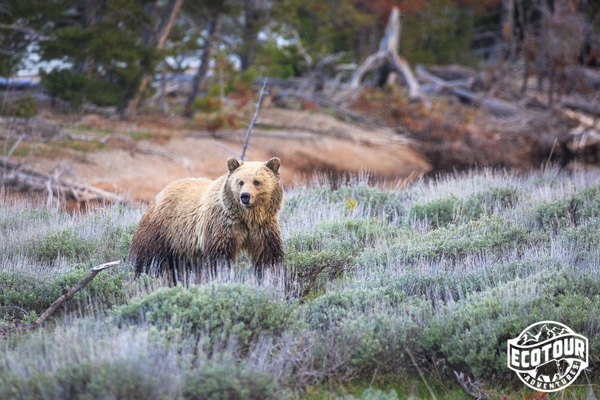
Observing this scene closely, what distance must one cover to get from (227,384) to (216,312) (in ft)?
2.99

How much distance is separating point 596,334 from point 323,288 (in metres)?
2.63

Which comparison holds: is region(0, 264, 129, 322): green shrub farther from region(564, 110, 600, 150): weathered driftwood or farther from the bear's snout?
region(564, 110, 600, 150): weathered driftwood

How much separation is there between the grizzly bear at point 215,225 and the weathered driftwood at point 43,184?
570cm

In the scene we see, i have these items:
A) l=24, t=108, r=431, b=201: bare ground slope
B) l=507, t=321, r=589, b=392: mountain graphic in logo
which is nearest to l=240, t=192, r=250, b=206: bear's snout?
l=507, t=321, r=589, b=392: mountain graphic in logo

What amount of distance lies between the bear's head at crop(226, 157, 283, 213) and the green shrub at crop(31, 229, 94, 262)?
2182 millimetres

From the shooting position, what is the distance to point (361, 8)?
28.6m

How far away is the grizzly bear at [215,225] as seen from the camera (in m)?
6.05

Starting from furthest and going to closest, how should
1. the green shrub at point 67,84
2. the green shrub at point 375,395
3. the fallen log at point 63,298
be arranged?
the green shrub at point 67,84, the fallen log at point 63,298, the green shrub at point 375,395

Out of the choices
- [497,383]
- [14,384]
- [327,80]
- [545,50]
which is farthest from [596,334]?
[327,80]

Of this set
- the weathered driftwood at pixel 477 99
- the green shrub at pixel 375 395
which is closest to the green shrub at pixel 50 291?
the green shrub at pixel 375 395

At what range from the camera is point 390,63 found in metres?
22.9

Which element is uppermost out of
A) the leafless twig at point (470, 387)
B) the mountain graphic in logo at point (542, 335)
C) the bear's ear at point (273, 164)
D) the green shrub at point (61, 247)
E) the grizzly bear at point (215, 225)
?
the bear's ear at point (273, 164)

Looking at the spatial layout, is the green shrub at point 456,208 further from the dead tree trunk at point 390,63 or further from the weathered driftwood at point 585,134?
the dead tree trunk at point 390,63

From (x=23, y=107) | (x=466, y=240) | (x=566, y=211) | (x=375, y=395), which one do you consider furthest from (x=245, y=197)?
(x=23, y=107)
